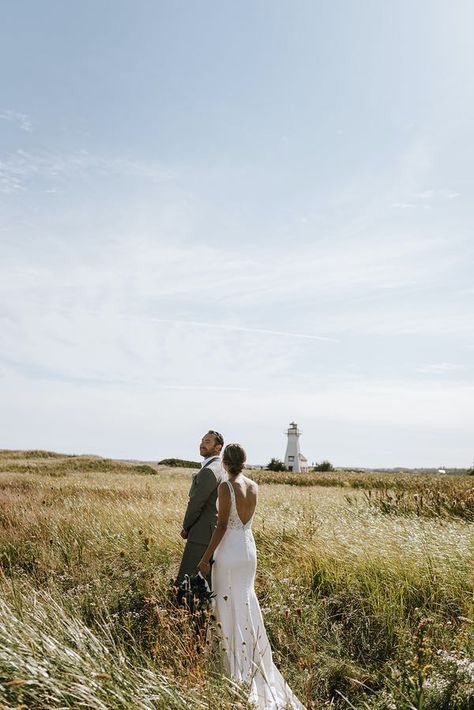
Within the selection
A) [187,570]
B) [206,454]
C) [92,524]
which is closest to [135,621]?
[187,570]

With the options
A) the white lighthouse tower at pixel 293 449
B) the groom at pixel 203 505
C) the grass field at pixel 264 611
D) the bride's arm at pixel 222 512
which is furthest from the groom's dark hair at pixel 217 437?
the white lighthouse tower at pixel 293 449

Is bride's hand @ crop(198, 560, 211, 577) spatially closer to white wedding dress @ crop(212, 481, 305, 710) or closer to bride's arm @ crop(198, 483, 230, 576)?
white wedding dress @ crop(212, 481, 305, 710)

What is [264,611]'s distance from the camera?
249 inches

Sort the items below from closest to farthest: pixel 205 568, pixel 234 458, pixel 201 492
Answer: pixel 234 458
pixel 205 568
pixel 201 492

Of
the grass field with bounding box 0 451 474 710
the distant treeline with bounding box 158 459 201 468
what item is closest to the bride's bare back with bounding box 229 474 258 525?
the grass field with bounding box 0 451 474 710

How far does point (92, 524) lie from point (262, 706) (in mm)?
6551

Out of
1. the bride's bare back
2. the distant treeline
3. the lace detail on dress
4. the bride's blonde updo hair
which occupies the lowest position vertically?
the distant treeline

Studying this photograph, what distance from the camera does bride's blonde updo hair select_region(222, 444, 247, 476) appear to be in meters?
5.44

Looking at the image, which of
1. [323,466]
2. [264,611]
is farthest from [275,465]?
[264,611]

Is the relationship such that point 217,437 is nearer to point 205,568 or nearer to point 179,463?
point 205,568

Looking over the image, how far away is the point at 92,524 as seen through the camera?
10.5m

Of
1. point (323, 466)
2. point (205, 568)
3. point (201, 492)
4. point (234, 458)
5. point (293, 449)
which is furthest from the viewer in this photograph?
point (293, 449)

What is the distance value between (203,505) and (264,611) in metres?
1.30

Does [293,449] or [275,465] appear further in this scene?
[293,449]
